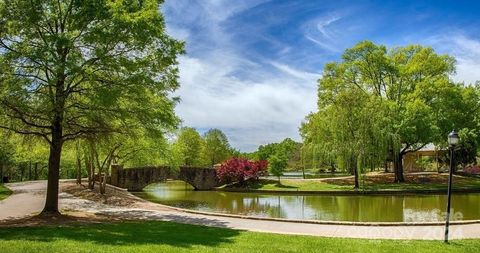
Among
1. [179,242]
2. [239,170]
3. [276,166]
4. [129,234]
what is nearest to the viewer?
[179,242]

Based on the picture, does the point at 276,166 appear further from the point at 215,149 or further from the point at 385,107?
the point at 215,149

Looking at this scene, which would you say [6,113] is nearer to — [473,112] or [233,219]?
[233,219]

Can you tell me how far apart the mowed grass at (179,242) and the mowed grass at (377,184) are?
2720 cm

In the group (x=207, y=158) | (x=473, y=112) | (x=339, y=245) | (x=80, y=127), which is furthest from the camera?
(x=207, y=158)

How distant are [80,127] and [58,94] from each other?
2.34m

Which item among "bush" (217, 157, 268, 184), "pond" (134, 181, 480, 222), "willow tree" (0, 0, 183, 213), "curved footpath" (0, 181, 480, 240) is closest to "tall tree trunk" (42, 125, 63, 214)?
"willow tree" (0, 0, 183, 213)

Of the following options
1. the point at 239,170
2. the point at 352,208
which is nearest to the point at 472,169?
the point at 239,170

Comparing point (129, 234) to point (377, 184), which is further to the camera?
point (377, 184)

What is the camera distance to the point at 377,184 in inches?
1746

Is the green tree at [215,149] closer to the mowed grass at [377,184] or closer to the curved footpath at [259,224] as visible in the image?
the mowed grass at [377,184]

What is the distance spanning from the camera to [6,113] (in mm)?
15984

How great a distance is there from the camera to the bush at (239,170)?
47.6 meters

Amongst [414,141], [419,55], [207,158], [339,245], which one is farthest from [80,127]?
[207,158]

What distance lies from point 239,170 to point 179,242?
114ft
